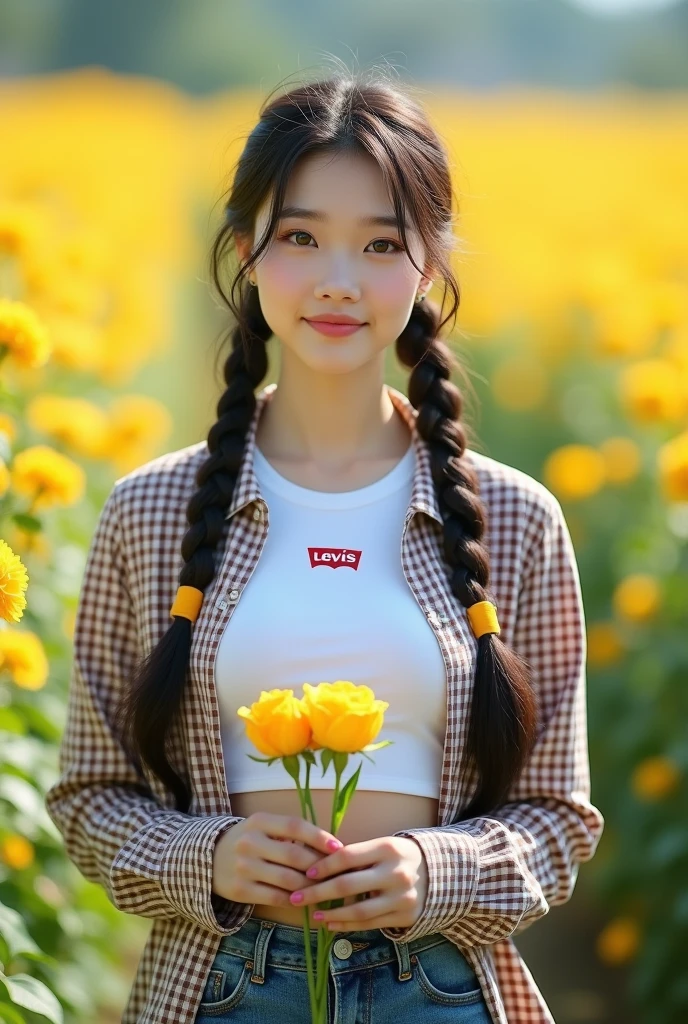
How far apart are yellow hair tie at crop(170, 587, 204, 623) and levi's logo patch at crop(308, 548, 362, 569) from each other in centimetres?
16

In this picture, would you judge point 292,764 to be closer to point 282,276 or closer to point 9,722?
point 282,276

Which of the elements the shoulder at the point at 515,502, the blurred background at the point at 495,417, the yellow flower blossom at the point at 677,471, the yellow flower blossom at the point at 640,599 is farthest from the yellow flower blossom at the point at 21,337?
the yellow flower blossom at the point at 640,599

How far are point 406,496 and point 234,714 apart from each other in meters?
0.41

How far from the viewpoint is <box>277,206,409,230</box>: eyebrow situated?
1949 millimetres

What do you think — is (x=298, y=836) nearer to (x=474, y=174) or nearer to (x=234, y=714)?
(x=234, y=714)

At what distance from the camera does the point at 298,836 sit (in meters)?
1.69

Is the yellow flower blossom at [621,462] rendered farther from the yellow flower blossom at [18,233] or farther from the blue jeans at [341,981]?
the blue jeans at [341,981]

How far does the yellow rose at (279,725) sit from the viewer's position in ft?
4.95

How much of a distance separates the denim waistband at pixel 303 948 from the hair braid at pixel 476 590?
0.27 metres

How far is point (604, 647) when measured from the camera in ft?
13.4

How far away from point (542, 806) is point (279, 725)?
26.5 inches

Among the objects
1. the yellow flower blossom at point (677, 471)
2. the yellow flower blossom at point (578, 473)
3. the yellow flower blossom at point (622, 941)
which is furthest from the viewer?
the yellow flower blossom at point (578, 473)

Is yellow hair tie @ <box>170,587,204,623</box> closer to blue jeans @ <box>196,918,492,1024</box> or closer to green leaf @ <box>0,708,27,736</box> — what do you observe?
blue jeans @ <box>196,918,492,1024</box>

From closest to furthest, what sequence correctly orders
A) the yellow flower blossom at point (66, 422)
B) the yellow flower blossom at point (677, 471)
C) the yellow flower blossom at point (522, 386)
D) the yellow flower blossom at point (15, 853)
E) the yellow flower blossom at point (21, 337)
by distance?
the yellow flower blossom at point (21, 337)
the yellow flower blossom at point (15, 853)
the yellow flower blossom at point (677, 471)
the yellow flower blossom at point (66, 422)
the yellow flower blossom at point (522, 386)
